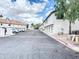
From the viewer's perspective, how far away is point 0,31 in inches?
1911

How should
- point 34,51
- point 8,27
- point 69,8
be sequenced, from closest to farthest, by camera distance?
point 34,51
point 69,8
point 8,27

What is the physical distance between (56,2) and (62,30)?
11071 mm

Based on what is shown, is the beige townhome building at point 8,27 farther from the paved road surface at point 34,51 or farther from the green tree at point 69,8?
the paved road surface at point 34,51

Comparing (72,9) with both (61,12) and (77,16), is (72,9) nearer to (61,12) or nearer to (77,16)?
(77,16)

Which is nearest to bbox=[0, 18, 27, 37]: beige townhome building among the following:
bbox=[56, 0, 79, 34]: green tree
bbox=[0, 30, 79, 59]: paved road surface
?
bbox=[56, 0, 79, 34]: green tree

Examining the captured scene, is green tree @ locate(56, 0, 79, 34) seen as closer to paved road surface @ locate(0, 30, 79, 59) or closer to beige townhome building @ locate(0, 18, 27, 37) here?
beige townhome building @ locate(0, 18, 27, 37)

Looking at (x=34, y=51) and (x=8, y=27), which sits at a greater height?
(x=8, y=27)

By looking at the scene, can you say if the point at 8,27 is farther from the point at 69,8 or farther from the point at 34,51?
the point at 34,51

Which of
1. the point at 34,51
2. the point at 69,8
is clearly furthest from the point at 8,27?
the point at 34,51

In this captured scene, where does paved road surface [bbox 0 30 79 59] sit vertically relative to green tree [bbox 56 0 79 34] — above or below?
below

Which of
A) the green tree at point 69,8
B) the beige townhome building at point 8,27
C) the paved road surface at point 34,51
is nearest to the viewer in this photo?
the paved road surface at point 34,51

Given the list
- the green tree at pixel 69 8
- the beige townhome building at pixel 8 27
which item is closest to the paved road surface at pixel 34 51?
the green tree at pixel 69 8

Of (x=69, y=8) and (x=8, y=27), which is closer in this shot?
(x=69, y=8)

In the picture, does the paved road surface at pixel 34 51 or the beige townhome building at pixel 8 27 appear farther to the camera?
the beige townhome building at pixel 8 27
